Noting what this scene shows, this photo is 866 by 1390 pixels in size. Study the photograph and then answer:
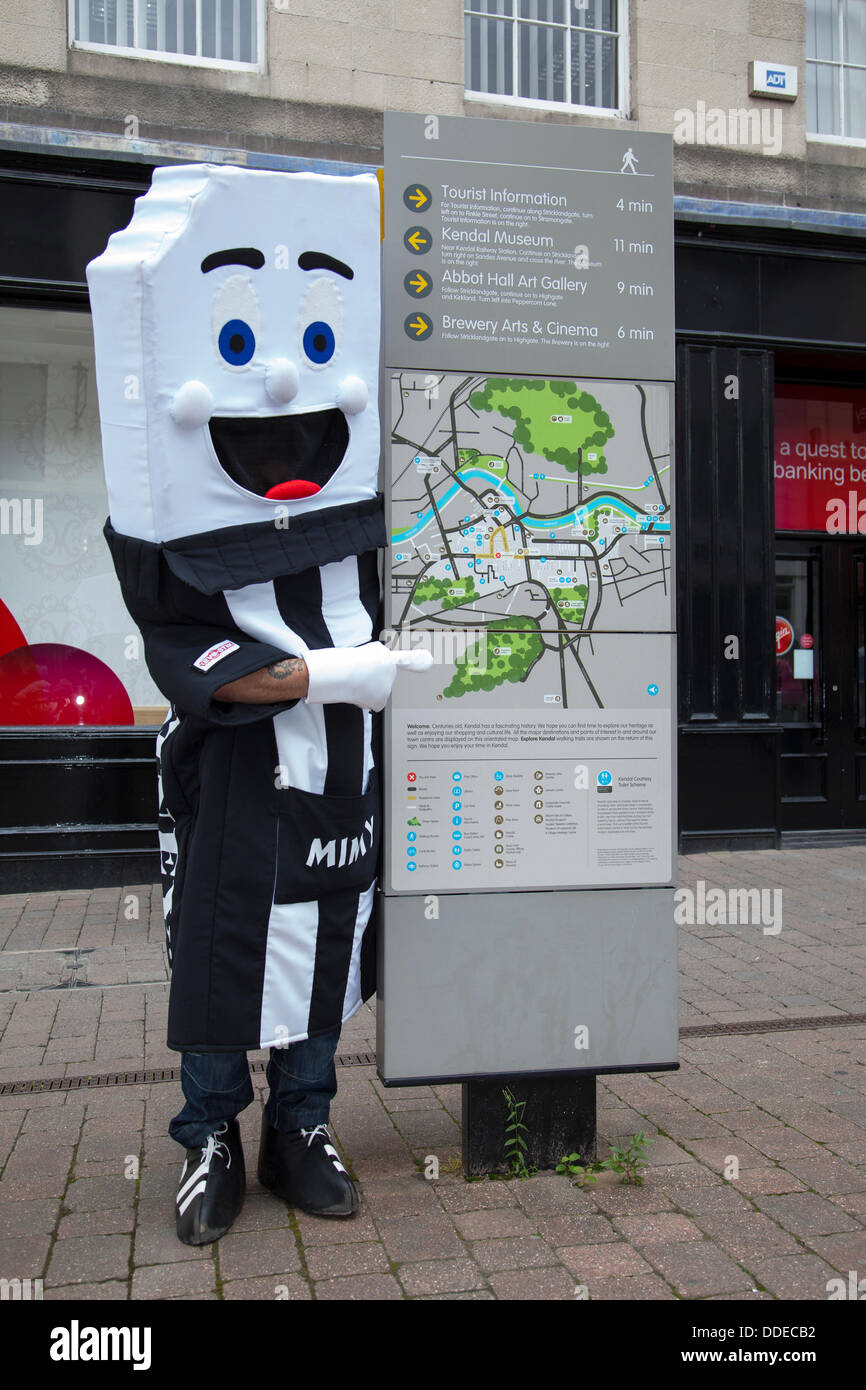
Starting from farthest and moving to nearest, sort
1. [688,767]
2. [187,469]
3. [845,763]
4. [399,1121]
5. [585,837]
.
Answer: [845,763], [688,767], [399,1121], [585,837], [187,469]

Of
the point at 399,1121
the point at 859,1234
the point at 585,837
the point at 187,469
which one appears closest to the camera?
the point at 187,469

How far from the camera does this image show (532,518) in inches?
134

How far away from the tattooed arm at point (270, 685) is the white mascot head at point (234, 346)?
1.25 feet

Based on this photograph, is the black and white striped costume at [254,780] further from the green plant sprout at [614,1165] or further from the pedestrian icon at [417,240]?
the green plant sprout at [614,1165]

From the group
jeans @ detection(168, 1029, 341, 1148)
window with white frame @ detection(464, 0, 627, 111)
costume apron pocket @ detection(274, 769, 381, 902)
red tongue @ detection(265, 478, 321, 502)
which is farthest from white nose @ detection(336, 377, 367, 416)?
window with white frame @ detection(464, 0, 627, 111)

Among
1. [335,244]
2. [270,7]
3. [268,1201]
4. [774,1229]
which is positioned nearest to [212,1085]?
[268,1201]

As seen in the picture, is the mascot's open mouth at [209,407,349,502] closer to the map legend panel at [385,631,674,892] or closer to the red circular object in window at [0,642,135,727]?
the map legend panel at [385,631,674,892]

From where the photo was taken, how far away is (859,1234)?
317 cm

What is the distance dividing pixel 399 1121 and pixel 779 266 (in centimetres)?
738

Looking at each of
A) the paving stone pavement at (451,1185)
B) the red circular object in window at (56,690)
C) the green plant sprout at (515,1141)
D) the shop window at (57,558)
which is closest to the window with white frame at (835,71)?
the shop window at (57,558)

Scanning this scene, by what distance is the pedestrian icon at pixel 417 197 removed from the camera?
3266mm

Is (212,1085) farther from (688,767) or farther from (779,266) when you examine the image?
(779,266)

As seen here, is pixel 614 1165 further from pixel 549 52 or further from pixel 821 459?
pixel 549 52

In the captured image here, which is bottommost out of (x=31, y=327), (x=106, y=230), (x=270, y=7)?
(x=31, y=327)
